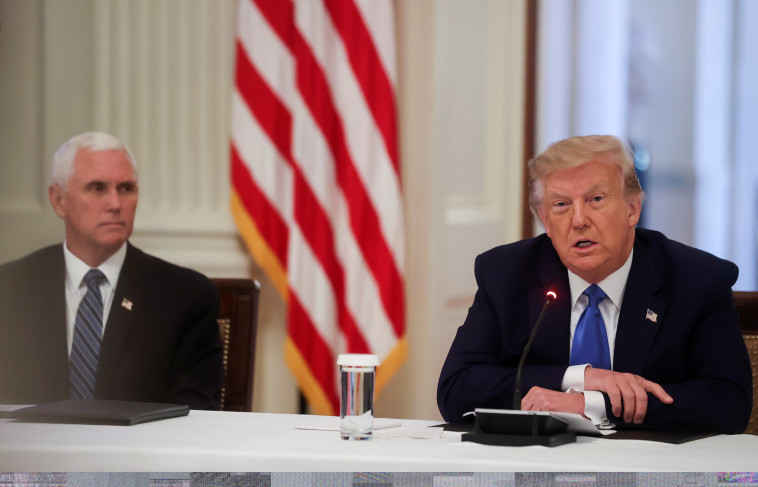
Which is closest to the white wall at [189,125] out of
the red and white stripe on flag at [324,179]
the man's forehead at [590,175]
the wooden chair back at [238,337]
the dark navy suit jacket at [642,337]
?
the red and white stripe on flag at [324,179]

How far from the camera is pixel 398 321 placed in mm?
3193

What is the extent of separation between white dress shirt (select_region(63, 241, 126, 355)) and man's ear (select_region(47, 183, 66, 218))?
0.17 metres

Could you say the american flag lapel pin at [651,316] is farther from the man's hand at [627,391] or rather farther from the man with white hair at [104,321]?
the man with white hair at [104,321]

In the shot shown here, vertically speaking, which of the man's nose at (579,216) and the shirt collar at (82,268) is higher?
the man's nose at (579,216)

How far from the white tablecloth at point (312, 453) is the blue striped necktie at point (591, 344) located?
417 mm

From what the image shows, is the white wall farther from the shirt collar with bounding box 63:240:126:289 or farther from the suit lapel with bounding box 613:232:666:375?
the suit lapel with bounding box 613:232:666:375

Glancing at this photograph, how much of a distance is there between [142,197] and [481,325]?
1648 millimetres

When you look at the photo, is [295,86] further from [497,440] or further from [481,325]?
[497,440]

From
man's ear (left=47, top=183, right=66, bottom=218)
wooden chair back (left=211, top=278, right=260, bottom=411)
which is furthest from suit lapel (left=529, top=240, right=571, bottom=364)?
man's ear (left=47, top=183, right=66, bottom=218)

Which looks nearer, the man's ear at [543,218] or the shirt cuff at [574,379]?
the shirt cuff at [574,379]

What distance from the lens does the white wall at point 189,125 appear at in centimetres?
325

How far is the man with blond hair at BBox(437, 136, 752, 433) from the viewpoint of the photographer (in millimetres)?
1915

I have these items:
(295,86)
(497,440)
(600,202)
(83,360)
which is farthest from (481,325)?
(295,86)

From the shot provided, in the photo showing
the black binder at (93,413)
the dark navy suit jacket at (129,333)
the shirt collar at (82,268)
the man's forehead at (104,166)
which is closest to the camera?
the black binder at (93,413)
